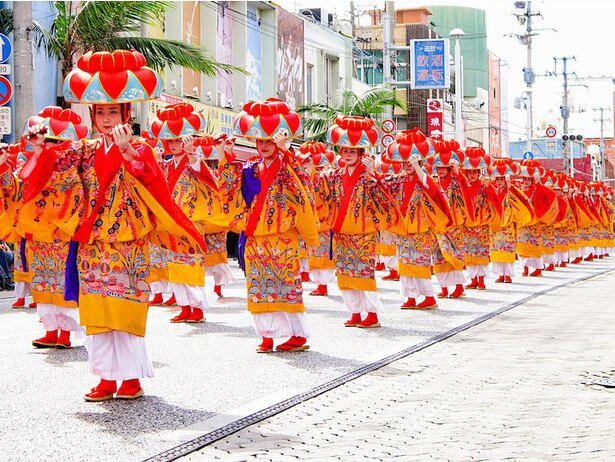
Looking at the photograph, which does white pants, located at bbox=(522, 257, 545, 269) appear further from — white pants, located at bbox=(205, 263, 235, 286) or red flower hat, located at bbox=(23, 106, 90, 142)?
red flower hat, located at bbox=(23, 106, 90, 142)

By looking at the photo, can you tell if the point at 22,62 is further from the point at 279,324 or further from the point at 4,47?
the point at 279,324

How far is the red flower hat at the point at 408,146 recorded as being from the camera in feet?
42.7

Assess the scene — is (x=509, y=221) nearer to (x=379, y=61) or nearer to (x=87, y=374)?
(x=87, y=374)

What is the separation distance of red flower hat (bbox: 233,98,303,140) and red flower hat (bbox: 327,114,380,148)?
5.20 ft

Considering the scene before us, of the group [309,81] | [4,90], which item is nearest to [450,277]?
[4,90]

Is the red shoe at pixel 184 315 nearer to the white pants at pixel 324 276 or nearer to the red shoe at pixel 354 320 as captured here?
the red shoe at pixel 354 320

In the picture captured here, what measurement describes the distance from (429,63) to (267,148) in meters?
32.7

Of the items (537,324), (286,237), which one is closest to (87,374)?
(286,237)

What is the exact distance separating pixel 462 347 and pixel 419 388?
238 centimetres

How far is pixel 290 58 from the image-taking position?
37.5 meters

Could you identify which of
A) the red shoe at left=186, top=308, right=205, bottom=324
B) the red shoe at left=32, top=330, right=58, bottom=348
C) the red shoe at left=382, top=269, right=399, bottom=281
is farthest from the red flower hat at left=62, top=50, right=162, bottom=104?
the red shoe at left=382, top=269, right=399, bottom=281

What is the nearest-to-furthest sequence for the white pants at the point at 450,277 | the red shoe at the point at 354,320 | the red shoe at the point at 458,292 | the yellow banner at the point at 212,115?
1. the red shoe at the point at 354,320
2. the white pants at the point at 450,277
3. the red shoe at the point at 458,292
4. the yellow banner at the point at 212,115

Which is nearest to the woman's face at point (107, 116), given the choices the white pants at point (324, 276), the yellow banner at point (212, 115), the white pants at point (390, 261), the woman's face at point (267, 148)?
the woman's face at point (267, 148)

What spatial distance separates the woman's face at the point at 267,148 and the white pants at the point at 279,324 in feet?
4.21
